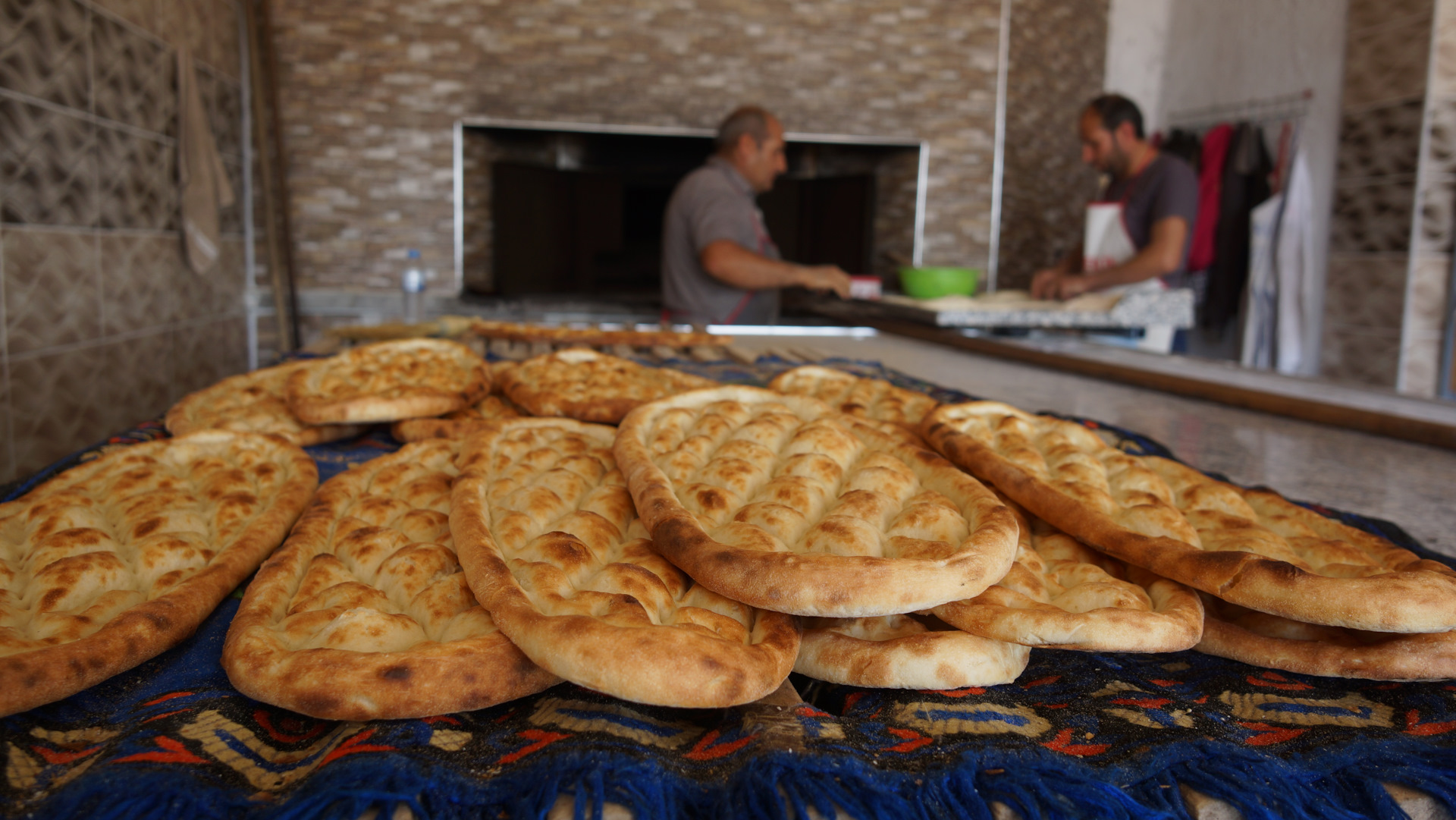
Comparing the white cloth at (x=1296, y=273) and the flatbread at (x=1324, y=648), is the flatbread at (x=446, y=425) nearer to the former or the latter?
the flatbread at (x=1324, y=648)

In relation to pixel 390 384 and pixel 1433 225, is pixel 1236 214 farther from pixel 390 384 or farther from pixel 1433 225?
pixel 390 384

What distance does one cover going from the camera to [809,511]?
105 centimetres

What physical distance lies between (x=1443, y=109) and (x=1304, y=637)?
21.0 feet

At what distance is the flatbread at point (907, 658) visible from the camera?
34.2 inches

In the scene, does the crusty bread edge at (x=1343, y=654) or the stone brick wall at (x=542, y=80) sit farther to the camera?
the stone brick wall at (x=542, y=80)

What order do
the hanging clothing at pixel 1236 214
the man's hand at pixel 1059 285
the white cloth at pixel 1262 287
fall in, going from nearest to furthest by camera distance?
the man's hand at pixel 1059 285 → the white cloth at pixel 1262 287 → the hanging clothing at pixel 1236 214

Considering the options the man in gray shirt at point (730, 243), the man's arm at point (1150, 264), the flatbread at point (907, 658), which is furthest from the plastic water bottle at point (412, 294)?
the flatbread at point (907, 658)

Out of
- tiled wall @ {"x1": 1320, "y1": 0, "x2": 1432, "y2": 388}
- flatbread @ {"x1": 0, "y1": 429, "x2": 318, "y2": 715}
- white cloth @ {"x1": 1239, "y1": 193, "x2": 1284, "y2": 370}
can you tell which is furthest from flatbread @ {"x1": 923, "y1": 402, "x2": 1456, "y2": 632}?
white cloth @ {"x1": 1239, "y1": 193, "x2": 1284, "y2": 370}

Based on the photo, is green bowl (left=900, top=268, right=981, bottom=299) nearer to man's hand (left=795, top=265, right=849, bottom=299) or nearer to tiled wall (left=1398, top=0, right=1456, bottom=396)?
man's hand (left=795, top=265, right=849, bottom=299)

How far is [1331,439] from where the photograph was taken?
2.07 meters

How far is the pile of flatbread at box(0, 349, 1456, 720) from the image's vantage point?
0.80 metres

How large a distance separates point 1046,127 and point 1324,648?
8.39 m

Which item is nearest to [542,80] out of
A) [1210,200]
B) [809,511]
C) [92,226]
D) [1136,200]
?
[92,226]

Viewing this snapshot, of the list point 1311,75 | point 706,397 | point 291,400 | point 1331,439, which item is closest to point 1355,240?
point 1311,75
